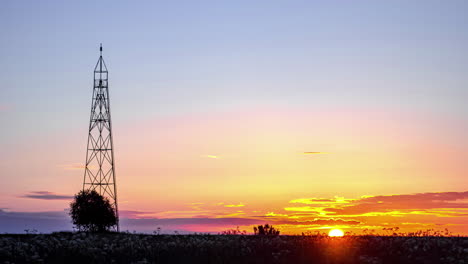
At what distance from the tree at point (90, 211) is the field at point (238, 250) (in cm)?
2003

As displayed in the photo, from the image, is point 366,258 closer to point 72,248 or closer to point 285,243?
point 285,243

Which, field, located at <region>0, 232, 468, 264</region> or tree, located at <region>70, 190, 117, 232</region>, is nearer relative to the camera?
field, located at <region>0, 232, 468, 264</region>

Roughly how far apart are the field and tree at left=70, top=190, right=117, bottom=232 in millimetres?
20034

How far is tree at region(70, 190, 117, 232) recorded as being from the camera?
196 ft

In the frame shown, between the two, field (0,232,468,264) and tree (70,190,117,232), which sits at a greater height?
tree (70,190,117,232)

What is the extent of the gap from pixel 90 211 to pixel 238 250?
2709 cm

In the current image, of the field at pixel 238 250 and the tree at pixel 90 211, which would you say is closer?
the field at pixel 238 250

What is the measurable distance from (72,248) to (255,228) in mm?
20566

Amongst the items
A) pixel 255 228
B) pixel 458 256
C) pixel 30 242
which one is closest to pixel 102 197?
pixel 255 228

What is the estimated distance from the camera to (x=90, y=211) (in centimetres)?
5975

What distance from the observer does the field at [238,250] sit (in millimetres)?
34531

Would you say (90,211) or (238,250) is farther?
(90,211)

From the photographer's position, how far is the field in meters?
34.5

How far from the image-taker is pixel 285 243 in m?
38.4
